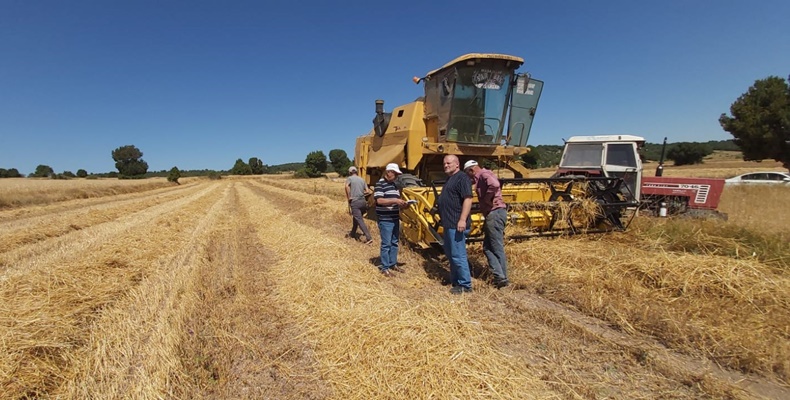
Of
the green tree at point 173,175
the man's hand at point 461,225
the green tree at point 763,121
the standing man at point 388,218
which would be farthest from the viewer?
the green tree at point 173,175

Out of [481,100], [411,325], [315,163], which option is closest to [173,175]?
[315,163]

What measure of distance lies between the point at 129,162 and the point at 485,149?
103 metres

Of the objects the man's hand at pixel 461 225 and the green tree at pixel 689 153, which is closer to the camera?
the man's hand at pixel 461 225

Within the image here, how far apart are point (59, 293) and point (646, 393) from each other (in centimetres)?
545

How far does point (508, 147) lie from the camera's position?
7.48m

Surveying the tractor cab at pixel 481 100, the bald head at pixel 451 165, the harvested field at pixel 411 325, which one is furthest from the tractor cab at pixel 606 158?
the bald head at pixel 451 165

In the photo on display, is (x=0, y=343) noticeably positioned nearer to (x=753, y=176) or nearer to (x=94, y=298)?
(x=94, y=298)

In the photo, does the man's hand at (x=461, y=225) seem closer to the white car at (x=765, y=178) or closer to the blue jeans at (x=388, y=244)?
the blue jeans at (x=388, y=244)

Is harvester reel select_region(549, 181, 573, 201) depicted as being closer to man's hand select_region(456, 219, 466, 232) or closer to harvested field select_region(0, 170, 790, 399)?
harvested field select_region(0, 170, 790, 399)

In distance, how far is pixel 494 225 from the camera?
416 cm

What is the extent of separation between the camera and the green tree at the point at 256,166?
321 ft

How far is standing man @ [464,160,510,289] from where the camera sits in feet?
13.6

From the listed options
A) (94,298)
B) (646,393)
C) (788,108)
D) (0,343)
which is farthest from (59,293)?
(788,108)

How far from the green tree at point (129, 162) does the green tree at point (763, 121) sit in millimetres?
99124
